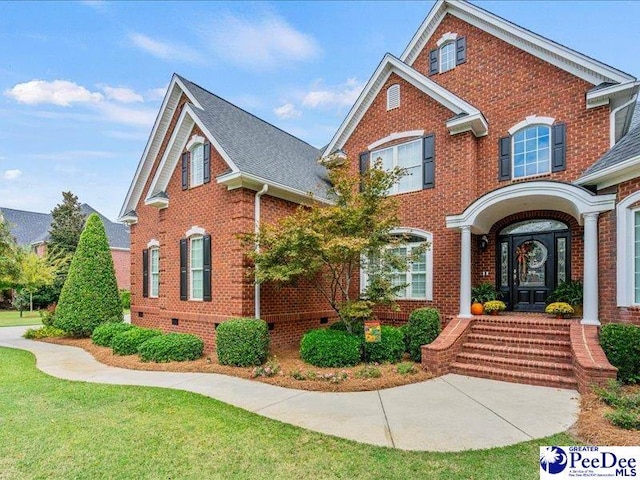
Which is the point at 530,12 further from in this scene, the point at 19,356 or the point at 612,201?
the point at 19,356

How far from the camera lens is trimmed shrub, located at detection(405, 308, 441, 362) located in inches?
348

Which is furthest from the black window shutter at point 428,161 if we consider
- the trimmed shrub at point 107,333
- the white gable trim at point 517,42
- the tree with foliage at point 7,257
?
the tree with foliage at point 7,257

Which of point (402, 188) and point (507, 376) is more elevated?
point (402, 188)

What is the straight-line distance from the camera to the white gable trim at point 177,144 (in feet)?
34.5

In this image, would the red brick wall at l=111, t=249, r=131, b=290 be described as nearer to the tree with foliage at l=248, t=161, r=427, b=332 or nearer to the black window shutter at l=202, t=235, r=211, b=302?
the black window shutter at l=202, t=235, r=211, b=302

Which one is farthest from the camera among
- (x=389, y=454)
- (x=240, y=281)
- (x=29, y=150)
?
(x=29, y=150)

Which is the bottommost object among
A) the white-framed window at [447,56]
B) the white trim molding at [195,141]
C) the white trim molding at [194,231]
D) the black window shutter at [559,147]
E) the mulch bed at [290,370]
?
the mulch bed at [290,370]

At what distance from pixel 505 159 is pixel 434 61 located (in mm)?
4481

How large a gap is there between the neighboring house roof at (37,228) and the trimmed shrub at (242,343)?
95.8 feet

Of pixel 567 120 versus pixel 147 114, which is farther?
pixel 147 114

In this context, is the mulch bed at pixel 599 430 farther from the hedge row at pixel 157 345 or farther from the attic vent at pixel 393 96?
the attic vent at pixel 393 96

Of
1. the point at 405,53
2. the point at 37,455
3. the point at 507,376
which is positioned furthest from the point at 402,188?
the point at 37,455

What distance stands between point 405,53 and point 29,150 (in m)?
23.5

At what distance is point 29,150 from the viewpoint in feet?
74.2
